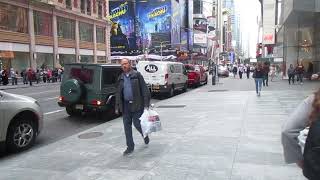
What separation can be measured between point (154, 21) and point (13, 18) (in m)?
→ 58.3

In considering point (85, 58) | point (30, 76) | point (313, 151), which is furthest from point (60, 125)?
point (85, 58)

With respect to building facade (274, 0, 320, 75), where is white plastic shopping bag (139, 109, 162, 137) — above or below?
below

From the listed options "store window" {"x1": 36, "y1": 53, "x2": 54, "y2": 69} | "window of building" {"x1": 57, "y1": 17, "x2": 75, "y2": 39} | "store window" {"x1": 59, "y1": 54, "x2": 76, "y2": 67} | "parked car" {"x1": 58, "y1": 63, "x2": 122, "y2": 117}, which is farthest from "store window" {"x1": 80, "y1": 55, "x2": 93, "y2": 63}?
"parked car" {"x1": 58, "y1": 63, "x2": 122, "y2": 117}

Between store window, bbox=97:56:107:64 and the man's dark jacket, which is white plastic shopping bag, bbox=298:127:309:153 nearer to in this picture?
the man's dark jacket

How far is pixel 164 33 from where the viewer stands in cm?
9869

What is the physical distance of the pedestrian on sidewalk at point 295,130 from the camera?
114 inches

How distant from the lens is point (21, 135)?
830cm

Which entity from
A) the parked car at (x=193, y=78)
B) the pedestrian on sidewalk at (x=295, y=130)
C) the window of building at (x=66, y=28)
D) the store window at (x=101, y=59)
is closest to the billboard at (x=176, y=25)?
the store window at (x=101, y=59)

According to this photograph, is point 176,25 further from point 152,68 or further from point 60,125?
point 60,125

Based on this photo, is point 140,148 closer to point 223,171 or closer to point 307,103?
point 223,171

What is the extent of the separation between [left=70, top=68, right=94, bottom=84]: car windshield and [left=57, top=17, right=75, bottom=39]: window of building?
41100 millimetres

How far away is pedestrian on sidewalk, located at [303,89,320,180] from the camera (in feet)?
8.43

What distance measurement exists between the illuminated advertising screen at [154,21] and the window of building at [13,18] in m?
53.6

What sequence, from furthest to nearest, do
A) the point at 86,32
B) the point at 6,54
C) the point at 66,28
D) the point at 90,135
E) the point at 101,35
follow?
the point at 101,35, the point at 86,32, the point at 66,28, the point at 6,54, the point at 90,135
